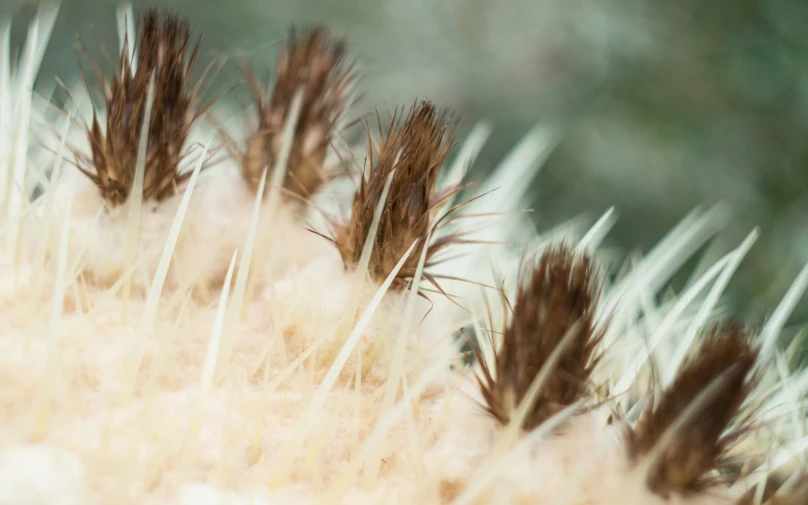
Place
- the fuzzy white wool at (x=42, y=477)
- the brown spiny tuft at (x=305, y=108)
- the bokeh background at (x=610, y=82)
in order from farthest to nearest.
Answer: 1. the bokeh background at (x=610, y=82)
2. the brown spiny tuft at (x=305, y=108)
3. the fuzzy white wool at (x=42, y=477)

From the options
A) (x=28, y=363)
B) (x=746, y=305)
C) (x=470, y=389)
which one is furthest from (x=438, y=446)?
(x=746, y=305)

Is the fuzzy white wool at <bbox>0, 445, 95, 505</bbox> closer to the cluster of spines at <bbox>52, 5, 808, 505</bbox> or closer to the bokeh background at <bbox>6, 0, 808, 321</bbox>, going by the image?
the cluster of spines at <bbox>52, 5, 808, 505</bbox>

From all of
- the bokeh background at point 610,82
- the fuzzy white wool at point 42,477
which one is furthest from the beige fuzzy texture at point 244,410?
the bokeh background at point 610,82

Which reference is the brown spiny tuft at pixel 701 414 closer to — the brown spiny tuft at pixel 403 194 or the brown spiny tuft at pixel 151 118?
the brown spiny tuft at pixel 403 194

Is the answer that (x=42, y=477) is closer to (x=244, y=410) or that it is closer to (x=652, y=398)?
(x=244, y=410)

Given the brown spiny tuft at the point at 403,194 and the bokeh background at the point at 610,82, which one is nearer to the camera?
the brown spiny tuft at the point at 403,194

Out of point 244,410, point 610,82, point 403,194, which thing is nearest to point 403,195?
point 403,194

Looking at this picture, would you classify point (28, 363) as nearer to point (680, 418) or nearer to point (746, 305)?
point (680, 418)
